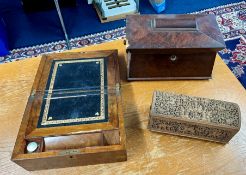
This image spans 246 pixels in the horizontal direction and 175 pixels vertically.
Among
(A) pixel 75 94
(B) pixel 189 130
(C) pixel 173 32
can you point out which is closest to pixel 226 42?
(C) pixel 173 32

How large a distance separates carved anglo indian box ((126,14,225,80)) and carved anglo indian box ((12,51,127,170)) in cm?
10

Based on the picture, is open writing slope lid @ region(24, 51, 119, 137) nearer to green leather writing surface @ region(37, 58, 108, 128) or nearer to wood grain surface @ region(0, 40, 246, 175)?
green leather writing surface @ region(37, 58, 108, 128)

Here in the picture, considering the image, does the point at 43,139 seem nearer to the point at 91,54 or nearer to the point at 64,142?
the point at 64,142

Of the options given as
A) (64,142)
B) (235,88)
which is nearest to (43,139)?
(64,142)

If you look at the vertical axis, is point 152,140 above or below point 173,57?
below

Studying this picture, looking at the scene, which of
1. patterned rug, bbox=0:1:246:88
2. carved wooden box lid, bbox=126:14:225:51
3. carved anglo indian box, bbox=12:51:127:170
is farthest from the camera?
patterned rug, bbox=0:1:246:88

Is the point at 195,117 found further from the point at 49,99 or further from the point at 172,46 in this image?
the point at 49,99

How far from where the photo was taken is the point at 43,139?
2.19 feet

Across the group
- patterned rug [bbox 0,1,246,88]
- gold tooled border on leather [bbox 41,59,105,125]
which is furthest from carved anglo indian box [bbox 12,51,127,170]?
patterned rug [bbox 0,1,246,88]

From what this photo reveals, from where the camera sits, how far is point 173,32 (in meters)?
0.79

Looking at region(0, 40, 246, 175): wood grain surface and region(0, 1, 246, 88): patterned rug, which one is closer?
region(0, 40, 246, 175): wood grain surface

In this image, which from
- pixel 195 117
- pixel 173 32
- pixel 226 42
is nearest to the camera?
pixel 195 117

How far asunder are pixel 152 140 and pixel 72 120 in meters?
0.25

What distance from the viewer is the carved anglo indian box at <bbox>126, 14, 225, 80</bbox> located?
767 mm
